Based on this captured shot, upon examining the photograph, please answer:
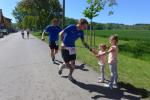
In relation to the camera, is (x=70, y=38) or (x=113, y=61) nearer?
(x=113, y=61)

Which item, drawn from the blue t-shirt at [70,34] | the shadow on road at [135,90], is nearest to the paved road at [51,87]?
the shadow on road at [135,90]

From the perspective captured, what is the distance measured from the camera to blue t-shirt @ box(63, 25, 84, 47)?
991 centimetres

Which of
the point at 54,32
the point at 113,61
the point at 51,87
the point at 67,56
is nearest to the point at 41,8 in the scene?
the point at 54,32

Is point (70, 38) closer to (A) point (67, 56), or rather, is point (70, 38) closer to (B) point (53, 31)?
(A) point (67, 56)

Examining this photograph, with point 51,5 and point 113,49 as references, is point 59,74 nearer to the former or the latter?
point 113,49

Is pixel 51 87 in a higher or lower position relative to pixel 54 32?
lower

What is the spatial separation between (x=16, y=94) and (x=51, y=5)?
217 ft

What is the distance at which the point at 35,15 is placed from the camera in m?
75.6

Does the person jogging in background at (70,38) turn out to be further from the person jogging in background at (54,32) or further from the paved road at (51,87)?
the person jogging in background at (54,32)

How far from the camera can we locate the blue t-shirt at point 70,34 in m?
9.91

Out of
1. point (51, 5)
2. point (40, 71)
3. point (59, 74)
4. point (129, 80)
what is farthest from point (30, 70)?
point (51, 5)

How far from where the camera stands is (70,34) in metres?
9.97

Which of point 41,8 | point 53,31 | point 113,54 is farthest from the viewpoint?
point 41,8

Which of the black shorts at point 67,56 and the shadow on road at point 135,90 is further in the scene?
the black shorts at point 67,56
